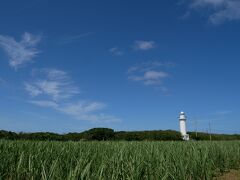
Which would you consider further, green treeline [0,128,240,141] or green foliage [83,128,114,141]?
green foliage [83,128,114,141]

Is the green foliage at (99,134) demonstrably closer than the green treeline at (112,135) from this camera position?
No

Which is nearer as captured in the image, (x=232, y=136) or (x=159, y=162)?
(x=159, y=162)

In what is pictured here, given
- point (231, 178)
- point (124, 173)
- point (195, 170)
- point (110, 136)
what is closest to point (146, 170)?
point (124, 173)

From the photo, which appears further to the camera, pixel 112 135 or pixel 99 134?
pixel 112 135

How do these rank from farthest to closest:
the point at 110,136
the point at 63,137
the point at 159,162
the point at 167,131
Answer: the point at 167,131 → the point at 110,136 → the point at 63,137 → the point at 159,162

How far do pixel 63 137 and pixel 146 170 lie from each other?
2754 cm

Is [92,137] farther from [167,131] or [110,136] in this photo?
[167,131]

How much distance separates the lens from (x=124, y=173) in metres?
4.57

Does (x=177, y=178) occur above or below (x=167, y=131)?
below

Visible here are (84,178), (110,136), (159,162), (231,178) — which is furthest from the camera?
(110,136)

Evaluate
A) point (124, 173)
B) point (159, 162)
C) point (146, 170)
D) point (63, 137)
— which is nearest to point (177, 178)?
point (159, 162)

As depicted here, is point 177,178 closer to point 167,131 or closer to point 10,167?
point 10,167

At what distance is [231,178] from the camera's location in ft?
25.0

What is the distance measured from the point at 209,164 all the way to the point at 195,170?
0.50m
